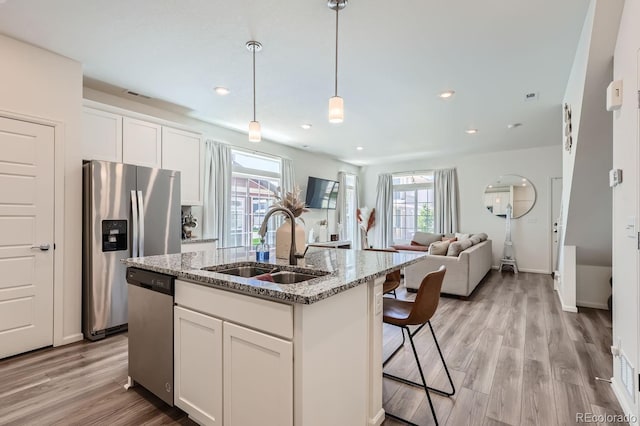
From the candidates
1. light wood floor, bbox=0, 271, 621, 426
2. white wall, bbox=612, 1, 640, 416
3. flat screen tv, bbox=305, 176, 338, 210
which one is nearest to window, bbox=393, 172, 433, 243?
flat screen tv, bbox=305, 176, 338, 210

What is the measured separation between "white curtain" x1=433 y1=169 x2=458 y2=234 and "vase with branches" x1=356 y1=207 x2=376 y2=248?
1.67m

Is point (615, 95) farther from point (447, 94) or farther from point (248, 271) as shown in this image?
point (248, 271)

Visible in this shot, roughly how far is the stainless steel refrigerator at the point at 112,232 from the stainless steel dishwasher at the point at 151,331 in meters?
1.19

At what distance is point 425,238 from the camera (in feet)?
24.0

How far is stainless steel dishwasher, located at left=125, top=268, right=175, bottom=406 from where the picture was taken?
73.0 inches

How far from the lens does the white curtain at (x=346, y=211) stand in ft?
25.9

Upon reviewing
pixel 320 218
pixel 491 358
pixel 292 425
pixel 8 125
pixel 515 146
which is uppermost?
pixel 515 146

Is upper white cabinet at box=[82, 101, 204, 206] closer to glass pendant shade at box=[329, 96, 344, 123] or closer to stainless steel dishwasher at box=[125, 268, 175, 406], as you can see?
stainless steel dishwasher at box=[125, 268, 175, 406]

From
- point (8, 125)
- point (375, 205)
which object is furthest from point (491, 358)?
point (375, 205)

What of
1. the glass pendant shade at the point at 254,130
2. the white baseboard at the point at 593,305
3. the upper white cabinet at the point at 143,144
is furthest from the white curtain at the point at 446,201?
the glass pendant shade at the point at 254,130

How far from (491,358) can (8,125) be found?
179 inches

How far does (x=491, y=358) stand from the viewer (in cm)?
265

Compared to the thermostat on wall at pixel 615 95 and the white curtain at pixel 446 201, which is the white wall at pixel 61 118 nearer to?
the thermostat on wall at pixel 615 95

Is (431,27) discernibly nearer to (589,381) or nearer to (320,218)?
(589,381)
